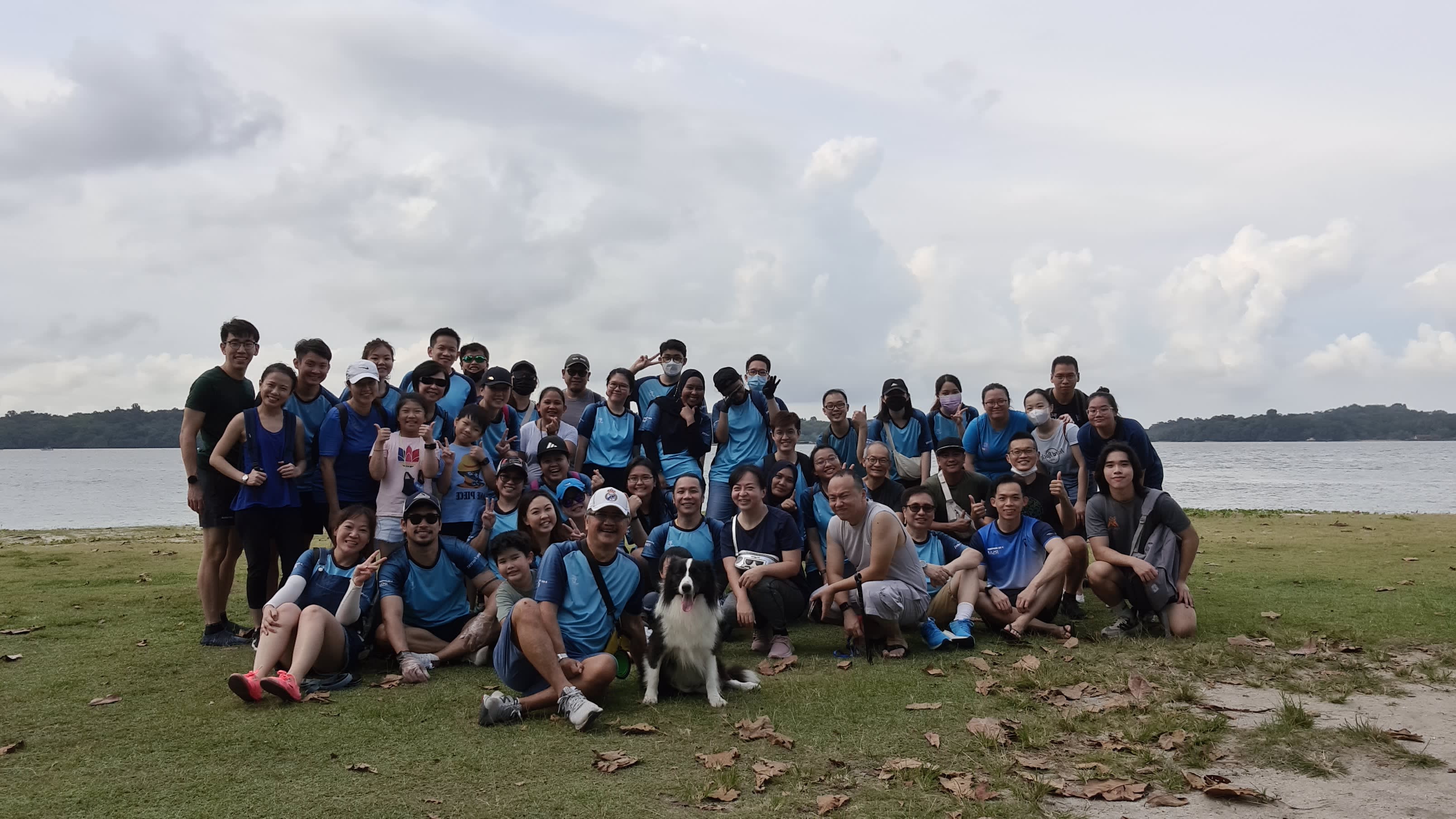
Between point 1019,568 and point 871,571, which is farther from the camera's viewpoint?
point 1019,568

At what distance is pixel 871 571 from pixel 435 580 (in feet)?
11.0

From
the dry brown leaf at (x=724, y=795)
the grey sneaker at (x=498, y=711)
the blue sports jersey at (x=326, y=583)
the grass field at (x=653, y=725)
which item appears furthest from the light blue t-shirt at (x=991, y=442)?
the blue sports jersey at (x=326, y=583)

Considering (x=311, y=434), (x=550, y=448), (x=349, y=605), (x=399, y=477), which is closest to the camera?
(x=349, y=605)

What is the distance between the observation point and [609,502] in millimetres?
5938

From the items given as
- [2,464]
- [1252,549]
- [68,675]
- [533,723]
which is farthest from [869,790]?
[2,464]

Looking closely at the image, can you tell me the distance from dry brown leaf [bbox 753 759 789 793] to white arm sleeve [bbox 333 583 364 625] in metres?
3.34

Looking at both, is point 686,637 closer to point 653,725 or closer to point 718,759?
point 653,725

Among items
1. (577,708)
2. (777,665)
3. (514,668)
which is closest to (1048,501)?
(777,665)

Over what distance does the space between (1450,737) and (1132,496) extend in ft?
10.3

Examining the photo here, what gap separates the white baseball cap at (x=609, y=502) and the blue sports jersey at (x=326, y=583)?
6.47 ft

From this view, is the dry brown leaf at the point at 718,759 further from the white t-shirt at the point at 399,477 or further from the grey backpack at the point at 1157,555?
the grey backpack at the point at 1157,555

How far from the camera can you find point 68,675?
6613 mm

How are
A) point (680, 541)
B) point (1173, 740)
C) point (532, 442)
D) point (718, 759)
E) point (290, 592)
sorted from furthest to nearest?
point (532, 442) < point (680, 541) < point (290, 592) < point (1173, 740) < point (718, 759)

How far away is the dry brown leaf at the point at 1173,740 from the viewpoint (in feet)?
15.7
